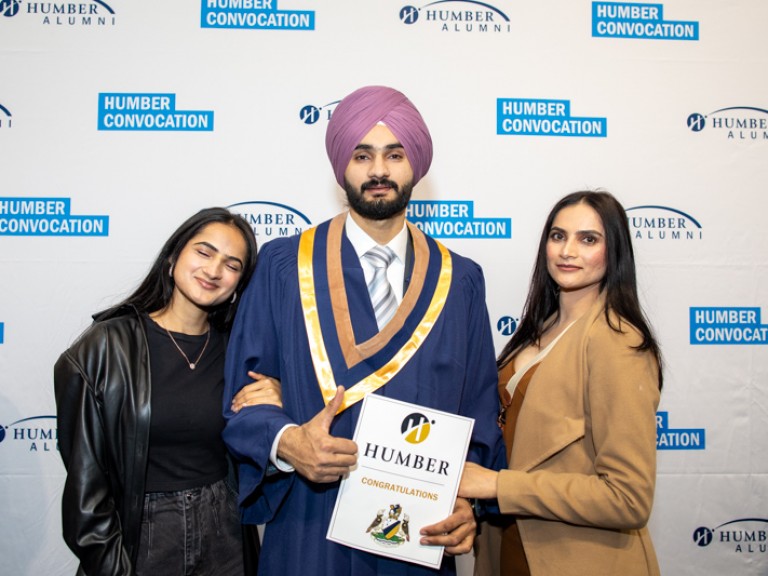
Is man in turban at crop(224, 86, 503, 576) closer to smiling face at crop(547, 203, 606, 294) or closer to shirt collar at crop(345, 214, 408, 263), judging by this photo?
shirt collar at crop(345, 214, 408, 263)

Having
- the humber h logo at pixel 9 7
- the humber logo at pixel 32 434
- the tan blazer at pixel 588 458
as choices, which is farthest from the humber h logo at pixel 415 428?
the humber h logo at pixel 9 7

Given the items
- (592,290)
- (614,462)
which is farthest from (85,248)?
(614,462)

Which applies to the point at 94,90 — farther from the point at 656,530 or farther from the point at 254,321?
the point at 656,530

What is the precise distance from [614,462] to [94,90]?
284cm

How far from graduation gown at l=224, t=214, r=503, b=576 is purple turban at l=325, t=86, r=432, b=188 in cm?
31

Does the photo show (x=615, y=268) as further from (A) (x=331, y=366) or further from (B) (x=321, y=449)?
(B) (x=321, y=449)

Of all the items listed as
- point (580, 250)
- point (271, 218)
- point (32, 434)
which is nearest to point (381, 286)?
point (580, 250)

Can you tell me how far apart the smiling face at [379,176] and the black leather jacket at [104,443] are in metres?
0.90

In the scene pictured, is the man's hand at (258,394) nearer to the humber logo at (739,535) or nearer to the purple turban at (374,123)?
the purple turban at (374,123)

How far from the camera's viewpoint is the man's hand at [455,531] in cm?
162

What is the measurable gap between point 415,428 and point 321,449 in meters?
0.26

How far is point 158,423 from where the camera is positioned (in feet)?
6.16

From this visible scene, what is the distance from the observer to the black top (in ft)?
6.20

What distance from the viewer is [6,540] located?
2744 mm
